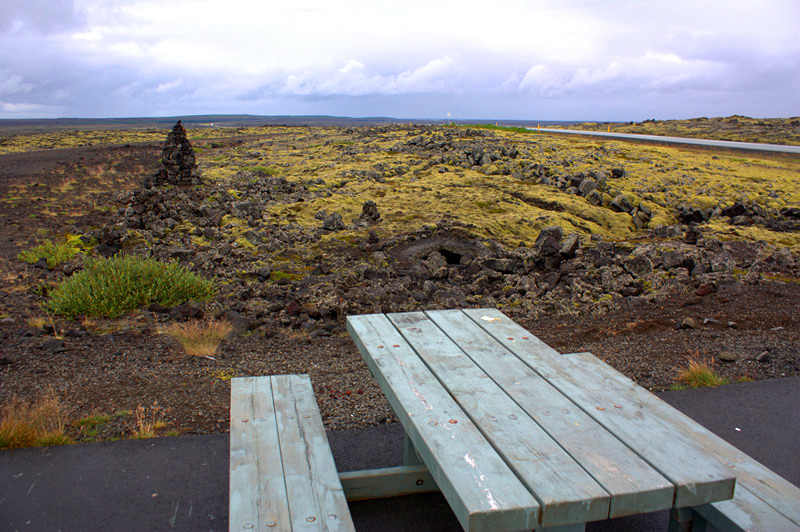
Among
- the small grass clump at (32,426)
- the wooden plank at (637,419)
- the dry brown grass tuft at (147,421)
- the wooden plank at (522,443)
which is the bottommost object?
the dry brown grass tuft at (147,421)

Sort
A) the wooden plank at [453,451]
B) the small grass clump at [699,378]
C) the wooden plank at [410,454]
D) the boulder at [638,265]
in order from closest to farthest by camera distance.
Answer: the wooden plank at [453,451], the wooden plank at [410,454], the small grass clump at [699,378], the boulder at [638,265]

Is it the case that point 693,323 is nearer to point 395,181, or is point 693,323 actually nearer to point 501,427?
point 501,427

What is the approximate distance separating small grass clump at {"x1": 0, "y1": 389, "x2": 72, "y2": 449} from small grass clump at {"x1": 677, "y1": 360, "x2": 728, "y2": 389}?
497 cm

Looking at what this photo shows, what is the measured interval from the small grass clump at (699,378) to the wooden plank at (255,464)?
3.64 meters

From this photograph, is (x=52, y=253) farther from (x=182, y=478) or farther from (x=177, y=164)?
(x=182, y=478)

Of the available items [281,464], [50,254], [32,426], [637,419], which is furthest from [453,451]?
[50,254]

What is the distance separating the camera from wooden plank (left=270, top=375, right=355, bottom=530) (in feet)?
8.31

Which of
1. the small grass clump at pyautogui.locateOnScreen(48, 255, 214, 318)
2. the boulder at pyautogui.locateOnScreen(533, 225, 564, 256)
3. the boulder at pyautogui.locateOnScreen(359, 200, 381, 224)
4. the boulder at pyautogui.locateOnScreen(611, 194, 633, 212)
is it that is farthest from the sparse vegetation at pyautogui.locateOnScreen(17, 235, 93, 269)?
the boulder at pyautogui.locateOnScreen(611, 194, 633, 212)

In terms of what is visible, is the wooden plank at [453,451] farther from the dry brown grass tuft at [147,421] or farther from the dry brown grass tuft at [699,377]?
the dry brown grass tuft at [699,377]

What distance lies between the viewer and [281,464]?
2.93 meters

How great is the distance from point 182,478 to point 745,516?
10.3ft

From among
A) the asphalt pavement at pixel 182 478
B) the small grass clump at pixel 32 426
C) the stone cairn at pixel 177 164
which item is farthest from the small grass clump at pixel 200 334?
the stone cairn at pixel 177 164

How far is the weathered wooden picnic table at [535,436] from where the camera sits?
6.66ft

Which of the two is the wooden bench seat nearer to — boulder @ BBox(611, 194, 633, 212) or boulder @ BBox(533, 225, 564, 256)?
boulder @ BBox(533, 225, 564, 256)
